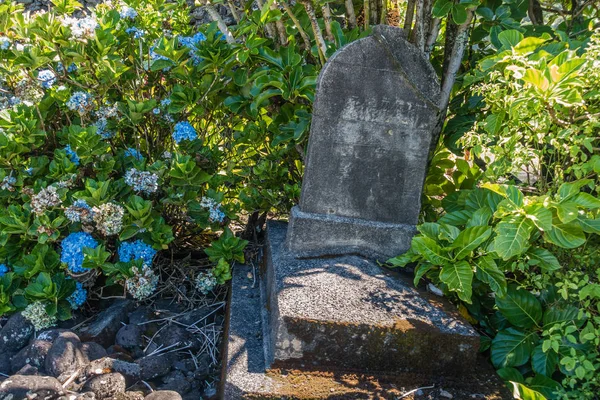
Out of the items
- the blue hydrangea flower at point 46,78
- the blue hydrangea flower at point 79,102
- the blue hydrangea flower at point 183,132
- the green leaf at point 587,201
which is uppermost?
the blue hydrangea flower at point 46,78

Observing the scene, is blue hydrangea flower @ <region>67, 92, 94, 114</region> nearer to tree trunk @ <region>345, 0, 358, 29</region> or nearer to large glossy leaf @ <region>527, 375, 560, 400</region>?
tree trunk @ <region>345, 0, 358, 29</region>

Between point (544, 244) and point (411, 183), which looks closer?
point (544, 244)

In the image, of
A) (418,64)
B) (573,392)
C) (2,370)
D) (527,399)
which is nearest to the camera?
(527,399)

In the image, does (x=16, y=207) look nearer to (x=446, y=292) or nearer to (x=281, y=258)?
(x=281, y=258)

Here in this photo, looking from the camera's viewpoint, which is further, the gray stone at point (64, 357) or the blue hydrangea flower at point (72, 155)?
the blue hydrangea flower at point (72, 155)

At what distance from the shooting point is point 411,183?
2.77 metres

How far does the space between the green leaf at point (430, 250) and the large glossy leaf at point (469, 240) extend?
0.06 metres

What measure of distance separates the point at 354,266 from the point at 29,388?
1.50m

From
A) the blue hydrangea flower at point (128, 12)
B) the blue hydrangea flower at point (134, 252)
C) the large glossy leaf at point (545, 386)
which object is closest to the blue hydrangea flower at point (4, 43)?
the blue hydrangea flower at point (128, 12)

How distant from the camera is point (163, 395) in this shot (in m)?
2.12

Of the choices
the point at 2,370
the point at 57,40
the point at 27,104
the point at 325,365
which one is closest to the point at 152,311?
the point at 2,370

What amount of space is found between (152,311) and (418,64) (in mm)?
1920

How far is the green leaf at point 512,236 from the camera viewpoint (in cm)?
206

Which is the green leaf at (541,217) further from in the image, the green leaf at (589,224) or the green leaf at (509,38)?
the green leaf at (509,38)
